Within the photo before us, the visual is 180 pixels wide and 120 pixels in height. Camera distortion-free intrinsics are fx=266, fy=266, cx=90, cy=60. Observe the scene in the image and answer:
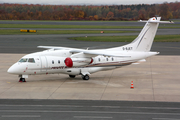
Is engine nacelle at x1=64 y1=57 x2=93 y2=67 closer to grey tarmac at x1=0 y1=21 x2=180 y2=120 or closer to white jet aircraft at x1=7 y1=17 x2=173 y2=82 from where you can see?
white jet aircraft at x1=7 y1=17 x2=173 y2=82

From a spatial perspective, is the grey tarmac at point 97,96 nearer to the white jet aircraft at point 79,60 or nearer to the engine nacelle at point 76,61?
the white jet aircraft at point 79,60

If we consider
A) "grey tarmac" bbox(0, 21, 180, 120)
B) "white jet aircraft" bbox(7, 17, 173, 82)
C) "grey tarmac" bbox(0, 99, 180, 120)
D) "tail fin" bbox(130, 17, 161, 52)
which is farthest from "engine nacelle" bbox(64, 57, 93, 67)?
"grey tarmac" bbox(0, 99, 180, 120)

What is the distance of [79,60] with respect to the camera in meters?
26.7

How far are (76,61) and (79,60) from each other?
0.33 metres

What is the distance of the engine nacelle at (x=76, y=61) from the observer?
86.1 ft

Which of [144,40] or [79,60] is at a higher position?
[144,40]

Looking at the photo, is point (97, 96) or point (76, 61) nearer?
point (97, 96)

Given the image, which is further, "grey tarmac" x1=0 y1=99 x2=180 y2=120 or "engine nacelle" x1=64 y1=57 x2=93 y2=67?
"engine nacelle" x1=64 y1=57 x2=93 y2=67

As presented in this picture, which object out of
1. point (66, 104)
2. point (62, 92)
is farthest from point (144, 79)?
point (66, 104)

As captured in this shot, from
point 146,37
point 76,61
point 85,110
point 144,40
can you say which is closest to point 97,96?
point 85,110

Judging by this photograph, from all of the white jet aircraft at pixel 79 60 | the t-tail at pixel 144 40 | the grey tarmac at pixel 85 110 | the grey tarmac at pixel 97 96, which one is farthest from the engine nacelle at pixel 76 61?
the grey tarmac at pixel 85 110

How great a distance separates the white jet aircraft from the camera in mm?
25844

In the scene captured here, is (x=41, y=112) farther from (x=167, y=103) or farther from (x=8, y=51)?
(x=8, y=51)

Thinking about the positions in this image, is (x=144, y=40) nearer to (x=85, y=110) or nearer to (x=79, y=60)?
(x=79, y=60)
